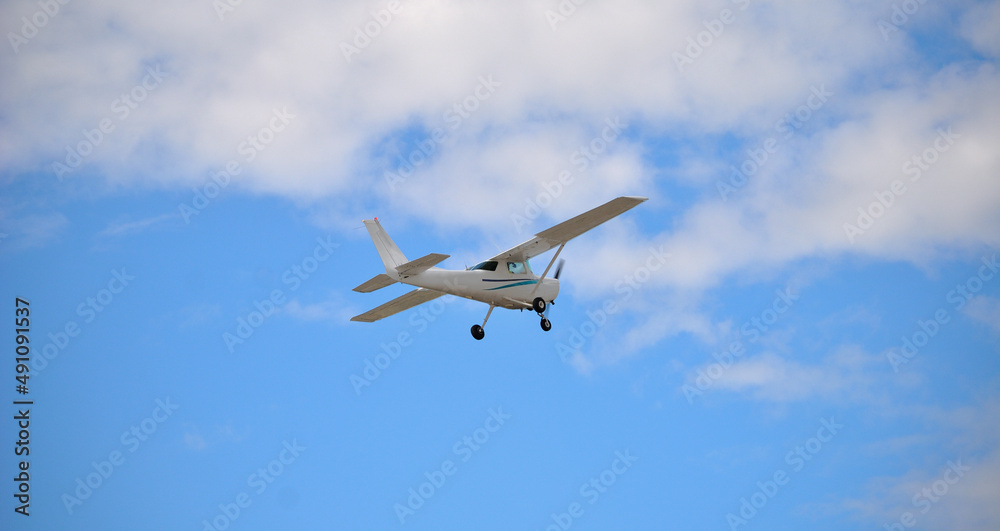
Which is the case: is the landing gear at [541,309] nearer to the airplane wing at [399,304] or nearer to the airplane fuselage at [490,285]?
the airplane fuselage at [490,285]

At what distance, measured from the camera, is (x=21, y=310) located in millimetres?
29797

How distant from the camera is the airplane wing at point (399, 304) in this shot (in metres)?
31.9

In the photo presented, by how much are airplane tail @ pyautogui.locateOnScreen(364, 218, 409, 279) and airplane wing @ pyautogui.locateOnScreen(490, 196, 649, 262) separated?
3336mm

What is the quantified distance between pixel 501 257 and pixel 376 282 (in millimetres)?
3886

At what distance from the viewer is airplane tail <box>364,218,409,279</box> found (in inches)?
1081

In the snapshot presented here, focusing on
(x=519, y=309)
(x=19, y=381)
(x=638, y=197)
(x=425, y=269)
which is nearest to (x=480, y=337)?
(x=519, y=309)

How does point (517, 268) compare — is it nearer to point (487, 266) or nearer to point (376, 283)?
point (487, 266)

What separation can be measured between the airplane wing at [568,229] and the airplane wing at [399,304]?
339 centimetres

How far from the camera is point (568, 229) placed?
2848cm

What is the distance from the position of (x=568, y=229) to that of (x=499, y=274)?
258 centimetres

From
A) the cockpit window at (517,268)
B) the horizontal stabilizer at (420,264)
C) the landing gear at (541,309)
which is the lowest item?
the landing gear at (541,309)

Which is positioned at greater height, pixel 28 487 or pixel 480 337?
pixel 28 487

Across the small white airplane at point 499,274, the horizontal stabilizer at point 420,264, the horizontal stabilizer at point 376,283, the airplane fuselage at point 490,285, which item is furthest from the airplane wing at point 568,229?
the horizontal stabilizer at point 376,283

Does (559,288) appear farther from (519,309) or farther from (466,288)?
(466,288)
